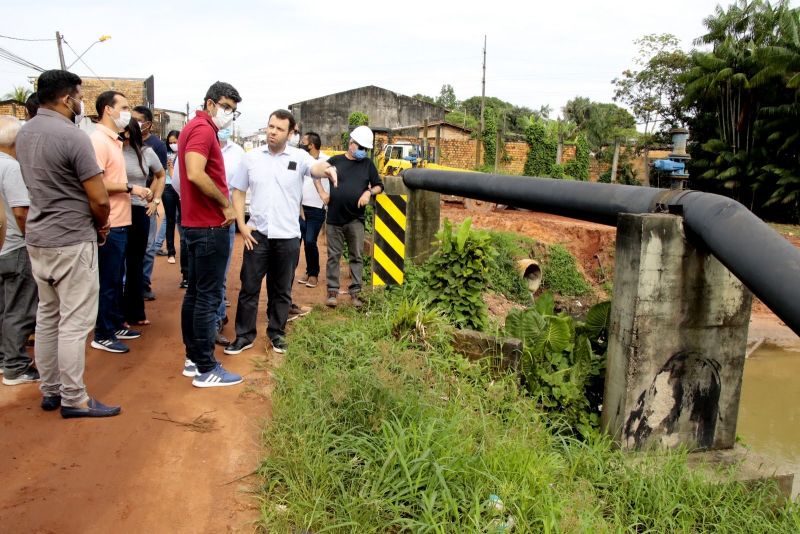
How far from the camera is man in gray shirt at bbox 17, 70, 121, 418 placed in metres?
3.45

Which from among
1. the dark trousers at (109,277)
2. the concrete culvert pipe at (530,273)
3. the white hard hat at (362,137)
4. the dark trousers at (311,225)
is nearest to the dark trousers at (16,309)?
the dark trousers at (109,277)

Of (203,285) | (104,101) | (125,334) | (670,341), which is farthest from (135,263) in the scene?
(670,341)

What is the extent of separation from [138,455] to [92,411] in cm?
60

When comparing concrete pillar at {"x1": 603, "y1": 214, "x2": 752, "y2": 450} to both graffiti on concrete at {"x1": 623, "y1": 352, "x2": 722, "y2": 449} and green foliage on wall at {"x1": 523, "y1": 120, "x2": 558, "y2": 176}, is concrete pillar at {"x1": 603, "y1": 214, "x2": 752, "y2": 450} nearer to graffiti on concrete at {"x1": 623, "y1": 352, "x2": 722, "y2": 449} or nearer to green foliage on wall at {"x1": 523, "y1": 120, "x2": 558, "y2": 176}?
graffiti on concrete at {"x1": 623, "y1": 352, "x2": 722, "y2": 449}

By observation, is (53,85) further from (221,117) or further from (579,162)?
(579,162)

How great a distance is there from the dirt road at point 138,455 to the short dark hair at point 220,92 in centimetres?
196

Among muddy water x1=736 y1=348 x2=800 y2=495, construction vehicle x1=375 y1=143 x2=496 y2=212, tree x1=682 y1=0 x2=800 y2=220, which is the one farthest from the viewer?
tree x1=682 y1=0 x2=800 y2=220

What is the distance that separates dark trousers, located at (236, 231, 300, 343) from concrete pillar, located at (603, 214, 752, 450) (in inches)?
98.8

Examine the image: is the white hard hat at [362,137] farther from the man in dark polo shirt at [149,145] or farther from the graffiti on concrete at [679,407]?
the graffiti on concrete at [679,407]

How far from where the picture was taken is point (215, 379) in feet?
13.9

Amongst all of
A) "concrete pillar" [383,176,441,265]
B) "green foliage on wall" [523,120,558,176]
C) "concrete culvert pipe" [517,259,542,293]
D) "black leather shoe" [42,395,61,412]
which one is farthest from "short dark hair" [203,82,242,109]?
"green foliage on wall" [523,120,558,176]

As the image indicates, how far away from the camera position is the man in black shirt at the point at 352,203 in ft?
20.3

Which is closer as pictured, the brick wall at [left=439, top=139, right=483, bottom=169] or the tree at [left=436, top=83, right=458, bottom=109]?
the brick wall at [left=439, top=139, right=483, bottom=169]

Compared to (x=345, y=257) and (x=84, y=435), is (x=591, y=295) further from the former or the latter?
(x=84, y=435)
